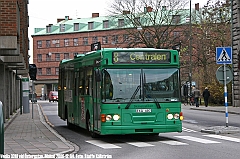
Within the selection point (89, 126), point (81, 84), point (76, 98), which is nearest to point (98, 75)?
point (89, 126)

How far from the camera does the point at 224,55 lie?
68.4ft

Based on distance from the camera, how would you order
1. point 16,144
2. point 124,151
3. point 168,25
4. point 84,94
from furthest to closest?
point 168,25 < point 84,94 < point 16,144 < point 124,151

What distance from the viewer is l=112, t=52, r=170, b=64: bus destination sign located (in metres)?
16.7

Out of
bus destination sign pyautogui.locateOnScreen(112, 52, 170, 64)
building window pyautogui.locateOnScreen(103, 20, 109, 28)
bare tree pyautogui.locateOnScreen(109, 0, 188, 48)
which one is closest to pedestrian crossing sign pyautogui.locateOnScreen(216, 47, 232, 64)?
bus destination sign pyautogui.locateOnScreen(112, 52, 170, 64)

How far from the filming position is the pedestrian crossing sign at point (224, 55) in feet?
68.1

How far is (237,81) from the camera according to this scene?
42812 mm

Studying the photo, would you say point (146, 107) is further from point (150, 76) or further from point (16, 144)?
point (16, 144)

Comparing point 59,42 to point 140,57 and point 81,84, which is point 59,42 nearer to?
point 81,84

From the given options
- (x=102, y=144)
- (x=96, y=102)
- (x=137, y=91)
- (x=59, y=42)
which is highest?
(x=59, y=42)

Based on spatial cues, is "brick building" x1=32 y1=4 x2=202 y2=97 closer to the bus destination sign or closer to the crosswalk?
the crosswalk

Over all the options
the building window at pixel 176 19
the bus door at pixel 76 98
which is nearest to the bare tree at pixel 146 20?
the building window at pixel 176 19

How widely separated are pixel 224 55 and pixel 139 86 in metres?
5.54

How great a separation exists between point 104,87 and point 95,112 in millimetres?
1281

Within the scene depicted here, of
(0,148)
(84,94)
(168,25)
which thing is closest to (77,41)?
(168,25)
